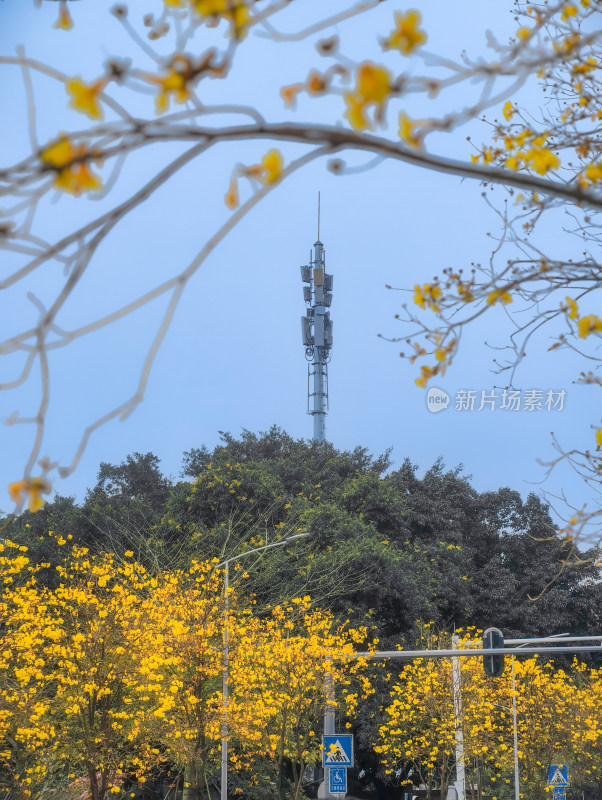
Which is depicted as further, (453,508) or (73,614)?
(453,508)

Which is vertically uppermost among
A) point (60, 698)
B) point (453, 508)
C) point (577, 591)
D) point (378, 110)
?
point (453, 508)

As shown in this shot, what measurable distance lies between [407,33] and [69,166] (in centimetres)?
76

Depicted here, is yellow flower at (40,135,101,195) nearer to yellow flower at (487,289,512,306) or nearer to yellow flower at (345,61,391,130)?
yellow flower at (345,61,391,130)

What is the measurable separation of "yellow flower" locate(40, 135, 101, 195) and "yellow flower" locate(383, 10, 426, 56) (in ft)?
2.28

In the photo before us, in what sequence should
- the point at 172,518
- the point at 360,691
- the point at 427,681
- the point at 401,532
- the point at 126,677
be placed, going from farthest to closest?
the point at 401,532
the point at 172,518
the point at 360,691
the point at 427,681
the point at 126,677

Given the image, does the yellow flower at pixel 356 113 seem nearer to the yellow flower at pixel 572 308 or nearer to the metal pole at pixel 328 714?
the yellow flower at pixel 572 308

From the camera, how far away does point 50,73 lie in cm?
210

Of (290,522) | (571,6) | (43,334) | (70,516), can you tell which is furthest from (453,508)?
(43,334)

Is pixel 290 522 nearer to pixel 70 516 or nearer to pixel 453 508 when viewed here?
pixel 70 516

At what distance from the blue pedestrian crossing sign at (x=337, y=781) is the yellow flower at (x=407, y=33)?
17184 mm

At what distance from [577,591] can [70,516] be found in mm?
19394

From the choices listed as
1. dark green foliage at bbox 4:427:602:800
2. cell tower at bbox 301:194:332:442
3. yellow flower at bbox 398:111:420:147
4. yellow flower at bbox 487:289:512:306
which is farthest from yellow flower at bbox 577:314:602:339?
cell tower at bbox 301:194:332:442

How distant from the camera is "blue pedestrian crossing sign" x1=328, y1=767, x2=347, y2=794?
17.5 meters

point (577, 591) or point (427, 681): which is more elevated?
point (577, 591)
